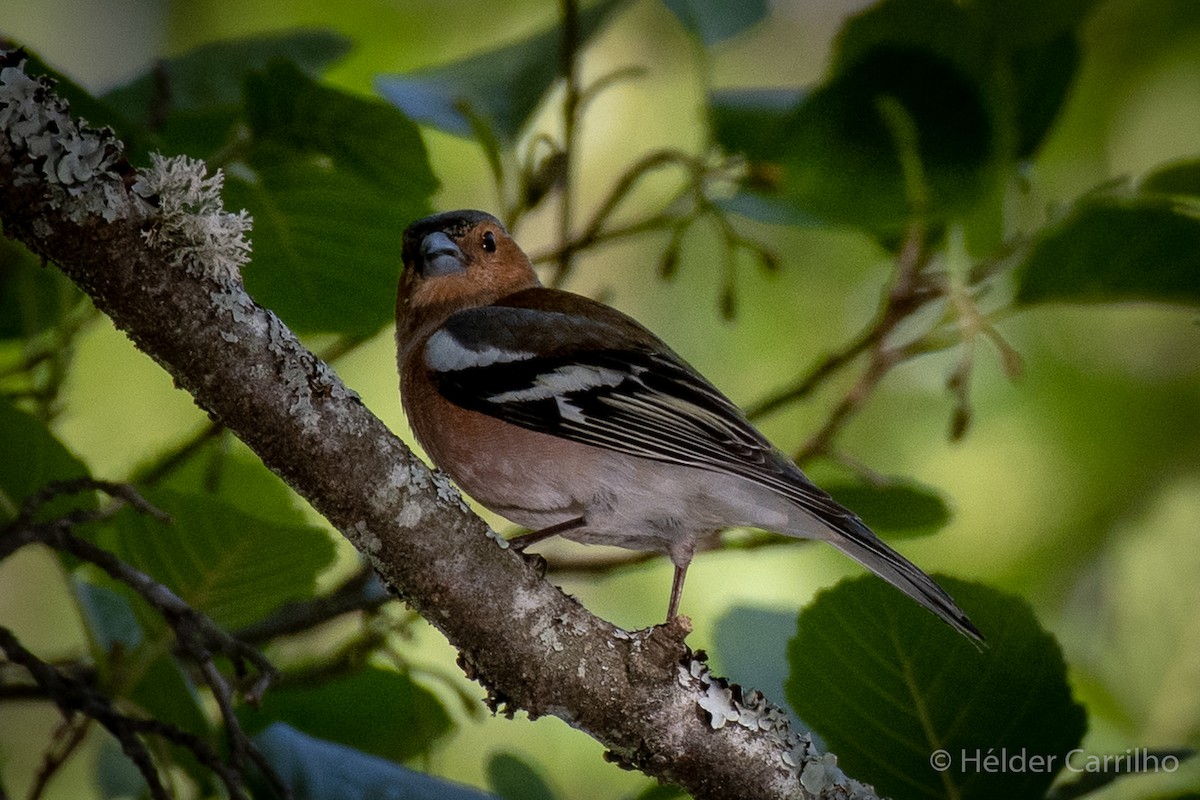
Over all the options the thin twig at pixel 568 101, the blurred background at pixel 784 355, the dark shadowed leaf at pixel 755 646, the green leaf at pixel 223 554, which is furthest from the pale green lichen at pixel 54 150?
the blurred background at pixel 784 355

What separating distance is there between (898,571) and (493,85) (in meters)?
1.53

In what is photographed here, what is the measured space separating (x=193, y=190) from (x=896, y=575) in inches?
57.4

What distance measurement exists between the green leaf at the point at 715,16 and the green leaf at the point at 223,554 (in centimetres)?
154

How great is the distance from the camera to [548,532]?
2475mm

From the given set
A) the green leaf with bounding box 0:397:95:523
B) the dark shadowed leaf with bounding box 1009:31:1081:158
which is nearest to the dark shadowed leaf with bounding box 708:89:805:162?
the dark shadowed leaf with bounding box 1009:31:1081:158

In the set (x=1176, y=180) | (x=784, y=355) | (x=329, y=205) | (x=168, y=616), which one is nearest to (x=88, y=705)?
(x=168, y=616)

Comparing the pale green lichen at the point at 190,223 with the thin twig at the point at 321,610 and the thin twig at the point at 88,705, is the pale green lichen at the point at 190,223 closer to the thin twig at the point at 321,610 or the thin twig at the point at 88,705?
the thin twig at the point at 88,705

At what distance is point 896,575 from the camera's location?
7.48ft

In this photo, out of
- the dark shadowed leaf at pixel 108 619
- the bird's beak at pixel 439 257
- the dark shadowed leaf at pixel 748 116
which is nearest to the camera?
the dark shadowed leaf at pixel 108 619

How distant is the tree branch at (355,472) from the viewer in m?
1.56

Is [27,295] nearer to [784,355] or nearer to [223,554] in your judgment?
[223,554]

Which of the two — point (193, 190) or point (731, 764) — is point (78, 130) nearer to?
point (193, 190)

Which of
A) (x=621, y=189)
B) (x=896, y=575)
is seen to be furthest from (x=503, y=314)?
(x=896, y=575)

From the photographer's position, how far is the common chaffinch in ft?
8.27
